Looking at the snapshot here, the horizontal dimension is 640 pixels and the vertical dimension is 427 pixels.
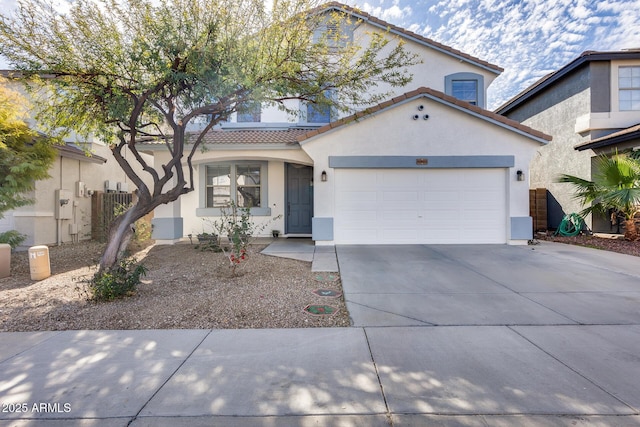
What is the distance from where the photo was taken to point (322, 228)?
949 cm

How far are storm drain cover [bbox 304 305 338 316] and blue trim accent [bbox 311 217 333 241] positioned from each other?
16.0ft

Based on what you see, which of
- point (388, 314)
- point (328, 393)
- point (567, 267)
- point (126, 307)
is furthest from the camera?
point (567, 267)

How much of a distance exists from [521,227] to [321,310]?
7.92 m

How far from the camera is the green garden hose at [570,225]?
38.0ft

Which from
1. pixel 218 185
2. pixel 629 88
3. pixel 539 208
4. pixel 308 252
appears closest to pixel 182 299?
pixel 308 252

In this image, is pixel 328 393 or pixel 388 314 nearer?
pixel 328 393

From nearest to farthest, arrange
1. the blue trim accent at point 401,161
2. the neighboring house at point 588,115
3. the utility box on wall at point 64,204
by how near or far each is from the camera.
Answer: the blue trim accent at point 401,161 → the utility box on wall at point 64,204 → the neighboring house at point 588,115

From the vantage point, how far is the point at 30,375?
2.94 metres

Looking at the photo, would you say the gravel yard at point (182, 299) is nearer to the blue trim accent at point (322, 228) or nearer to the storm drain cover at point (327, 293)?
the storm drain cover at point (327, 293)

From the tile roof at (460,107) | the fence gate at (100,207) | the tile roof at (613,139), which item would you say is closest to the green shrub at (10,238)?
the fence gate at (100,207)

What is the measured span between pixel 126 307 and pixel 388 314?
3918 mm

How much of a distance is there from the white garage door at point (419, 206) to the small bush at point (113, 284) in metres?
5.90

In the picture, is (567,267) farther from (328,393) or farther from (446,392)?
(328,393)

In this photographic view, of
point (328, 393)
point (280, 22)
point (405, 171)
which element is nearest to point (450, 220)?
point (405, 171)
